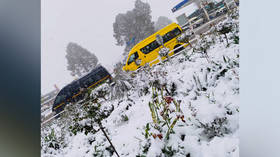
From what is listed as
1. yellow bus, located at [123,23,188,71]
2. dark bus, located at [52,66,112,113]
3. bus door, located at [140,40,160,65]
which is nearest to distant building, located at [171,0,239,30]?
yellow bus, located at [123,23,188,71]

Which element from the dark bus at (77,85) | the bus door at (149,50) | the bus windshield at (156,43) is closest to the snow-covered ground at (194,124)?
the dark bus at (77,85)

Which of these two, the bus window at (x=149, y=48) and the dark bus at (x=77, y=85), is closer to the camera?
the dark bus at (x=77, y=85)

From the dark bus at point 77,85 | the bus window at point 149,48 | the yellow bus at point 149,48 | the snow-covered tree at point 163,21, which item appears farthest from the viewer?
the bus window at point 149,48

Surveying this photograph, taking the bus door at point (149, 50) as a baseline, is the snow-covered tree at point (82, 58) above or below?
above

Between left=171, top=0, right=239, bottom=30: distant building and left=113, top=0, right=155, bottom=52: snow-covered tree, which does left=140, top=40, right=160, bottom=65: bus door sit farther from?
left=113, top=0, right=155, bottom=52: snow-covered tree

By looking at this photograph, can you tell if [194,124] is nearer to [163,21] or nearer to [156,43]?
[163,21]

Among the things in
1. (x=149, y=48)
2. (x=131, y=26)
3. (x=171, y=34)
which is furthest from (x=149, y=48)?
(x=131, y=26)

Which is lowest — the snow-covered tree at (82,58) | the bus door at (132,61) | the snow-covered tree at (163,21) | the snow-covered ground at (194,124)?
the snow-covered ground at (194,124)

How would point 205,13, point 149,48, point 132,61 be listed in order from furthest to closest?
point 132,61 → point 149,48 → point 205,13

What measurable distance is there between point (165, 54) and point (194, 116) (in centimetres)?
168

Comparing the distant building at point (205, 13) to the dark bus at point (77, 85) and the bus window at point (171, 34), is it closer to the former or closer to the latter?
the bus window at point (171, 34)

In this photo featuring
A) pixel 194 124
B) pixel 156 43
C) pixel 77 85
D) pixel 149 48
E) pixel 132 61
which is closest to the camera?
pixel 194 124

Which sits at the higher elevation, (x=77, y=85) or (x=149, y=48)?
(x=77, y=85)
